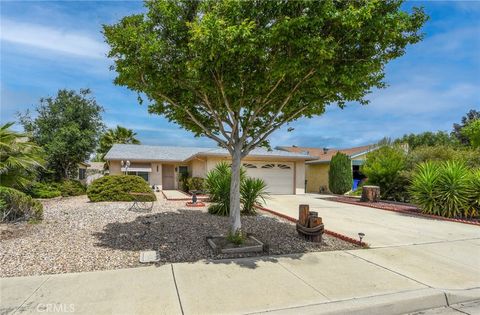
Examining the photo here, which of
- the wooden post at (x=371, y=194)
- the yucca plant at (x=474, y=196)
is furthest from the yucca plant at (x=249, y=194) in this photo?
the wooden post at (x=371, y=194)

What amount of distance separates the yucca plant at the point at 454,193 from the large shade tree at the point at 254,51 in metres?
6.80

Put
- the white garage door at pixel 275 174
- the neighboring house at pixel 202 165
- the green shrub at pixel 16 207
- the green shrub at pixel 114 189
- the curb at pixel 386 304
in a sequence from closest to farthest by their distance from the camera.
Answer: the curb at pixel 386 304
the green shrub at pixel 16 207
the green shrub at pixel 114 189
the neighboring house at pixel 202 165
the white garage door at pixel 275 174

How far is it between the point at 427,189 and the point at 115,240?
11407 mm

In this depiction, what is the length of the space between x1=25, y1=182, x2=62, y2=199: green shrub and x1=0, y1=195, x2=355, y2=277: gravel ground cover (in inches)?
357

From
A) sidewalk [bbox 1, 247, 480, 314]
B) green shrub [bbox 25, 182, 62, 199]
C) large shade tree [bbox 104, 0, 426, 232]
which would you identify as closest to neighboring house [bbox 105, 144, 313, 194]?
green shrub [bbox 25, 182, 62, 199]

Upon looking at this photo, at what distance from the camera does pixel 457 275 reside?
16.3 ft

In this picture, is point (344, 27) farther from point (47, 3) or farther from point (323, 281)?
point (47, 3)

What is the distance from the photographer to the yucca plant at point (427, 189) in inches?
443

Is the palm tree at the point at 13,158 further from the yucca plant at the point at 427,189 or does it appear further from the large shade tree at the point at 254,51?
the yucca plant at the point at 427,189

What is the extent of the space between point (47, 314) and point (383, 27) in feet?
21.3

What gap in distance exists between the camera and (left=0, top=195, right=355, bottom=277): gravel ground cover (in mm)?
5207

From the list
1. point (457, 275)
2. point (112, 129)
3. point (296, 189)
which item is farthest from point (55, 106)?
point (457, 275)

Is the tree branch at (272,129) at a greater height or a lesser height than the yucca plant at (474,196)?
greater

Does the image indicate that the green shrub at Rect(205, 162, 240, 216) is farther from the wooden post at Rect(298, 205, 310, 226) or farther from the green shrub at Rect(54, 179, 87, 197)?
the green shrub at Rect(54, 179, 87, 197)
